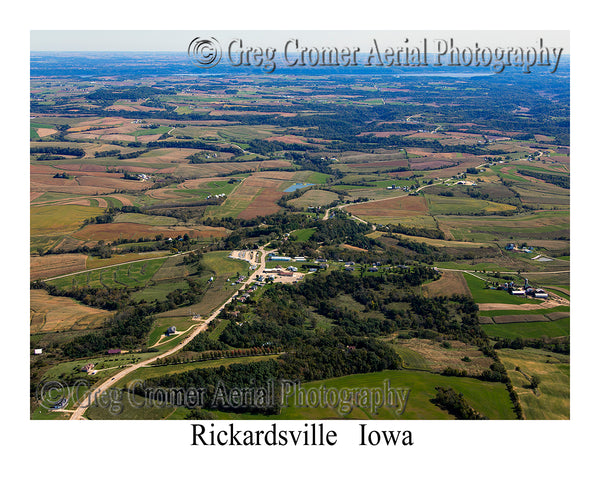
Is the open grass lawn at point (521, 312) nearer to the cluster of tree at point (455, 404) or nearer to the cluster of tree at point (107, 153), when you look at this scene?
the cluster of tree at point (455, 404)

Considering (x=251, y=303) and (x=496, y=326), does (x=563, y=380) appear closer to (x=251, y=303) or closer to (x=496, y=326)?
(x=496, y=326)

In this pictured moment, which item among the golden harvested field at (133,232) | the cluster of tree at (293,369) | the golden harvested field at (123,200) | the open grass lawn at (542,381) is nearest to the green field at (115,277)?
the golden harvested field at (133,232)

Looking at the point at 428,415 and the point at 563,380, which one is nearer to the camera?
the point at 428,415

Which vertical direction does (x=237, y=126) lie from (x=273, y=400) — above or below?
above

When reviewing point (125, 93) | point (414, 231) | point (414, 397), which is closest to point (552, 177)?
point (414, 231)

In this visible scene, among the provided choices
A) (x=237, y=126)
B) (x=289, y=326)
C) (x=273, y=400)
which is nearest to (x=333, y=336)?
(x=289, y=326)

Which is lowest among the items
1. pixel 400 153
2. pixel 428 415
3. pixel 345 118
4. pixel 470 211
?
pixel 428 415
